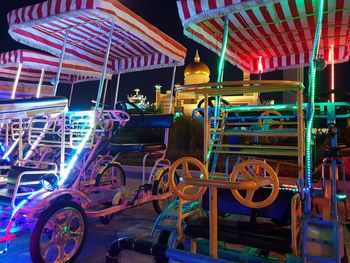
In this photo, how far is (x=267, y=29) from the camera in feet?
15.6

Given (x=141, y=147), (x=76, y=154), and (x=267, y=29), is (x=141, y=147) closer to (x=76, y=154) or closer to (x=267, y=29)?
(x=76, y=154)

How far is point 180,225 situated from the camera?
2.60 m

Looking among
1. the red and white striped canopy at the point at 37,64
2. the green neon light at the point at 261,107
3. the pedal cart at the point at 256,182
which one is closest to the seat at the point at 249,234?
the pedal cart at the point at 256,182

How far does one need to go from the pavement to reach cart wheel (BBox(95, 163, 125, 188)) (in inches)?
27.1

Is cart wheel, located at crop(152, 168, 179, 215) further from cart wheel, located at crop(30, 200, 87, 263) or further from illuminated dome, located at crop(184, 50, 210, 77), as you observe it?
illuminated dome, located at crop(184, 50, 210, 77)

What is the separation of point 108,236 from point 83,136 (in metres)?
1.49

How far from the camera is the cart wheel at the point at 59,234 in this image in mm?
3363

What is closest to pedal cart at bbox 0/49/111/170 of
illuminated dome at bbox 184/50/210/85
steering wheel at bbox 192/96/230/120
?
steering wheel at bbox 192/96/230/120

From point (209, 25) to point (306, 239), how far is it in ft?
10.1

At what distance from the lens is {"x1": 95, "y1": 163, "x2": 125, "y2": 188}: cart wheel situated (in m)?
6.12

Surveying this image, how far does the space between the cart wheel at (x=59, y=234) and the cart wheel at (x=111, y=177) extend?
2152 millimetres

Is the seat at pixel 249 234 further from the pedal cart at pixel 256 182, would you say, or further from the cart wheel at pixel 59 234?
the cart wheel at pixel 59 234

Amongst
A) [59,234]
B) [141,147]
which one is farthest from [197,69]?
[59,234]

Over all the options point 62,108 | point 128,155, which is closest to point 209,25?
point 62,108
